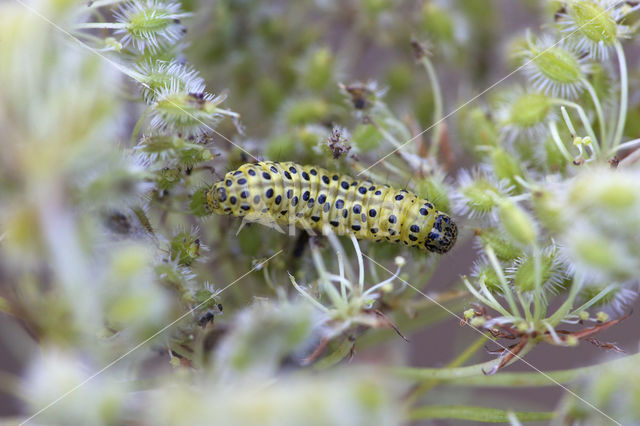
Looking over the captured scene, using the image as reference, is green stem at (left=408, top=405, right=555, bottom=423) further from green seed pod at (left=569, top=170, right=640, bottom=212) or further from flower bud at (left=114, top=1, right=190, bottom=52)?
flower bud at (left=114, top=1, right=190, bottom=52)

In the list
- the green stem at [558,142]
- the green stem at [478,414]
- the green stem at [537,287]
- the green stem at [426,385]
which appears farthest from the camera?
the green stem at [426,385]

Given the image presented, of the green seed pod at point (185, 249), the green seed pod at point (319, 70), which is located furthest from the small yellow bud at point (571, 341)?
the green seed pod at point (319, 70)

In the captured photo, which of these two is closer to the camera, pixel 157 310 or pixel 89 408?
pixel 89 408

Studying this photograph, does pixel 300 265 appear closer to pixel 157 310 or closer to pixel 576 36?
pixel 157 310

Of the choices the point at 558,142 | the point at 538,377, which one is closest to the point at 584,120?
the point at 558,142

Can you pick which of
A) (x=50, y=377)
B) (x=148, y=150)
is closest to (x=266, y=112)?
(x=148, y=150)

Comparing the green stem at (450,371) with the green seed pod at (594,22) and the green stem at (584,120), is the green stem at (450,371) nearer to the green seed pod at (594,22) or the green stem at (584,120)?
the green stem at (584,120)

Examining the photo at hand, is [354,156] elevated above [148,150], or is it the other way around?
[148,150]
